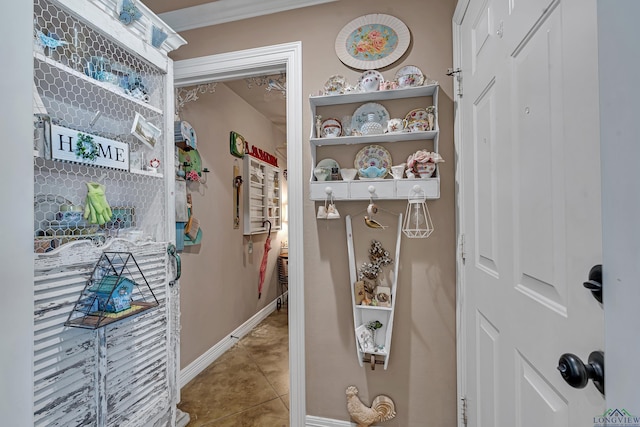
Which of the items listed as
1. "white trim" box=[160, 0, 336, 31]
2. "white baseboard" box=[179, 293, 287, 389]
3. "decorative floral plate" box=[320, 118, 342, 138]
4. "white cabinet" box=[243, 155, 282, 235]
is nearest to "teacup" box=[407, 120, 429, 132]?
"decorative floral plate" box=[320, 118, 342, 138]

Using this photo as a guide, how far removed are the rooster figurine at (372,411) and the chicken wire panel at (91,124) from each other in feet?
4.50

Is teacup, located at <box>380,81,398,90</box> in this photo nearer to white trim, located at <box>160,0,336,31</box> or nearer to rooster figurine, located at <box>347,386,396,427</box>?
white trim, located at <box>160,0,336,31</box>

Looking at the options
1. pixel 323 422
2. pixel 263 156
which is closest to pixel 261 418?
pixel 323 422

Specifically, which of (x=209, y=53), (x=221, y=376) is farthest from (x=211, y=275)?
(x=209, y=53)

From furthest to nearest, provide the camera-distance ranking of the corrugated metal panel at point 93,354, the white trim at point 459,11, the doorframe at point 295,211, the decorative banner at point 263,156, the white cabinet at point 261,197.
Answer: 1. the decorative banner at point 263,156
2. the white cabinet at point 261,197
3. the doorframe at point 295,211
4. the white trim at point 459,11
5. the corrugated metal panel at point 93,354

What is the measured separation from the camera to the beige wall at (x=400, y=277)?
56.8 inches

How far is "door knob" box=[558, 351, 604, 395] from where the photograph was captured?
1.55ft

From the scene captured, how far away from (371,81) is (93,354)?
1.73 m

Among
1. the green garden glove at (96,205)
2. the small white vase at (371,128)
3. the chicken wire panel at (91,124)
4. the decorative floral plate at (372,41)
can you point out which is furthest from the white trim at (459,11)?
the green garden glove at (96,205)

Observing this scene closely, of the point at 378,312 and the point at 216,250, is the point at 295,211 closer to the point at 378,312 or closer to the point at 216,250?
the point at 378,312

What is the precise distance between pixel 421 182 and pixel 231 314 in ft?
7.85

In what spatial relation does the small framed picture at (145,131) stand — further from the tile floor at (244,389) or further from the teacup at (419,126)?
the tile floor at (244,389)

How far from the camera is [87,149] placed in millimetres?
1061

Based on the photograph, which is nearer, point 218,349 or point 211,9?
point 211,9
